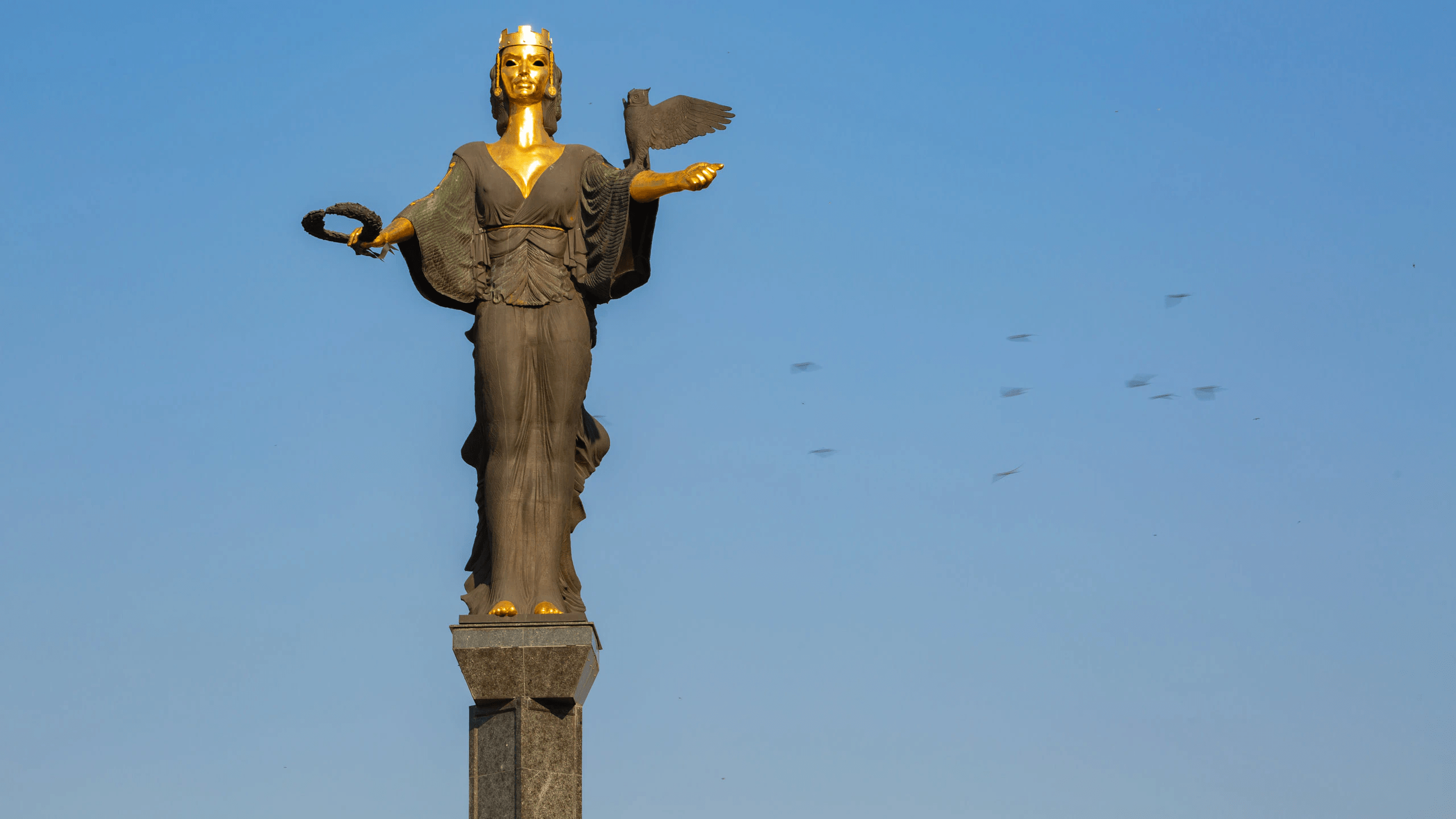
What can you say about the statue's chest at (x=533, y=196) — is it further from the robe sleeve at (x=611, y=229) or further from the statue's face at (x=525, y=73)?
the statue's face at (x=525, y=73)

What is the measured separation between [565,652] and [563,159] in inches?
166

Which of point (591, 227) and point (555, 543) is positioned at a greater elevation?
point (591, 227)

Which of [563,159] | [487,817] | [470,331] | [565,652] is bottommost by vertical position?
[487,817]

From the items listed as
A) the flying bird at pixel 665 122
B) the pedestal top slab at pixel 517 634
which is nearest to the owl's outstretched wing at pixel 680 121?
the flying bird at pixel 665 122

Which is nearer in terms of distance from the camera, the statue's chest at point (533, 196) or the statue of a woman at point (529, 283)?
the statue of a woman at point (529, 283)

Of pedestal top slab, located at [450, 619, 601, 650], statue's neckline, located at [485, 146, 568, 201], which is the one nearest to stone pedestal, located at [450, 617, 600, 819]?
pedestal top slab, located at [450, 619, 601, 650]

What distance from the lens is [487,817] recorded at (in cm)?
1764

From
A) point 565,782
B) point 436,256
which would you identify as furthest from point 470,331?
point 565,782

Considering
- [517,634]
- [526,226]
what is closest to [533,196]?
[526,226]

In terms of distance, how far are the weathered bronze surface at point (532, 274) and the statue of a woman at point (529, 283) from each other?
0.01m

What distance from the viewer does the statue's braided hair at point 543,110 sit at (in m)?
19.3

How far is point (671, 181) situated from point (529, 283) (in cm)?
148

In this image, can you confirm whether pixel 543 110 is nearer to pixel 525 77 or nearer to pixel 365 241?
pixel 525 77

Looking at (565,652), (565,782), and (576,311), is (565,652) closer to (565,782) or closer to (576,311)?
(565,782)
